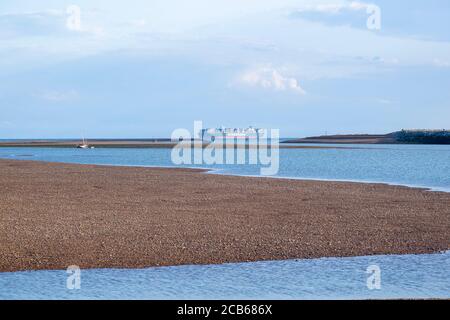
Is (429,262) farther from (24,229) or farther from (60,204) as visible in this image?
(60,204)

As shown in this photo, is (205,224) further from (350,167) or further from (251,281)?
(350,167)

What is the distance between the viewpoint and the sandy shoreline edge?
1586cm

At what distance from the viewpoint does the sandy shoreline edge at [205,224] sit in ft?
52.0

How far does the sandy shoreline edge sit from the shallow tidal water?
59 cm

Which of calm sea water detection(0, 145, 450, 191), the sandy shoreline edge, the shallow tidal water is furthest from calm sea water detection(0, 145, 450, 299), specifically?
calm sea water detection(0, 145, 450, 191)

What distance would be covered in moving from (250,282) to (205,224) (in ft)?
20.8

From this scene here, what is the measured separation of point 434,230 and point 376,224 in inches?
69.5

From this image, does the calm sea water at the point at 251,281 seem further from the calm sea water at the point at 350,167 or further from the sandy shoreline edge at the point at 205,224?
the calm sea water at the point at 350,167

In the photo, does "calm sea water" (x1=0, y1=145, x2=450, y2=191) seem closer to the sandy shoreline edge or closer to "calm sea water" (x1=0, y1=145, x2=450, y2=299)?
the sandy shoreline edge

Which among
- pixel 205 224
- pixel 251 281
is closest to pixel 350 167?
pixel 205 224

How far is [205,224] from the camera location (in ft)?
65.8
